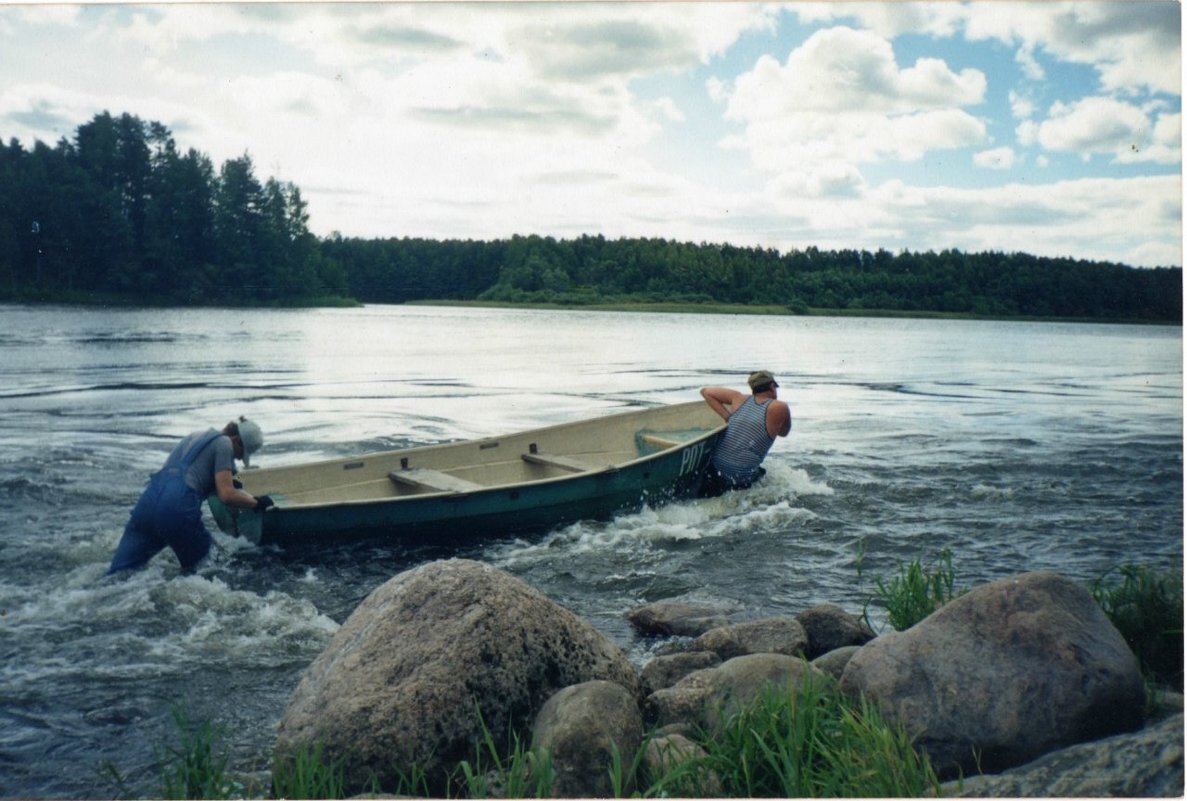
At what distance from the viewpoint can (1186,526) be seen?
518 cm

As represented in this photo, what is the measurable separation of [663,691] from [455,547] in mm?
4427

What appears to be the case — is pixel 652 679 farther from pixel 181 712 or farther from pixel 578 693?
pixel 181 712

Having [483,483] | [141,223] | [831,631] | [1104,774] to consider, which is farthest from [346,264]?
[1104,774]

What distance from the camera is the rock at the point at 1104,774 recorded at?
3.65m

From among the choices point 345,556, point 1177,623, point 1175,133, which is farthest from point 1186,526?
point 345,556

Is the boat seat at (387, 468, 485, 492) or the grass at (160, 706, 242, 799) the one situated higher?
the boat seat at (387, 468, 485, 492)

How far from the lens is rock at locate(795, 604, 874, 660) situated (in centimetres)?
618

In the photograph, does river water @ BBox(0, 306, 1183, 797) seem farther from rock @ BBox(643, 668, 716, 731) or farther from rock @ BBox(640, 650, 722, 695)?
rock @ BBox(643, 668, 716, 731)

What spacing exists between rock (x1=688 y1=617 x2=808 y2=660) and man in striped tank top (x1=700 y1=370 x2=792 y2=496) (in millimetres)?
4730

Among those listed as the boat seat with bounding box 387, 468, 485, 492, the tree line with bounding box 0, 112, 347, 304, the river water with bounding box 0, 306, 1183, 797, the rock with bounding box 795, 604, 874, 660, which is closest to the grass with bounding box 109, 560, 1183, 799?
the river water with bounding box 0, 306, 1183, 797

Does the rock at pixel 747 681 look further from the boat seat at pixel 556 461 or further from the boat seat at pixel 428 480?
the boat seat at pixel 556 461

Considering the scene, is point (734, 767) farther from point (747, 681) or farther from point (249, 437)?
point (249, 437)

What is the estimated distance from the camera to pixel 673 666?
5773 millimetres

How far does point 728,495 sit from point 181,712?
23.6ft
